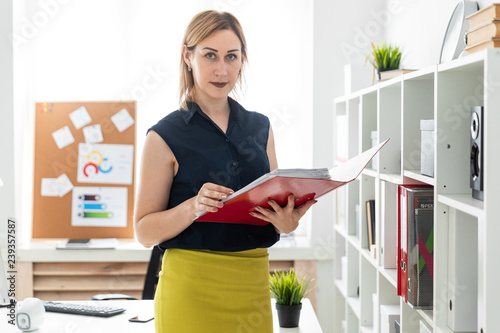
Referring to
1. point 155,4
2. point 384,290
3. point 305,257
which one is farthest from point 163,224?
point 155,4

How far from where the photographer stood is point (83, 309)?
2.13m

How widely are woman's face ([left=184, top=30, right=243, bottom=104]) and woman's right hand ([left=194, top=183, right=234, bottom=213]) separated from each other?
0.34 metres

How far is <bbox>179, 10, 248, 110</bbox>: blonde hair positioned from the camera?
1545 mm

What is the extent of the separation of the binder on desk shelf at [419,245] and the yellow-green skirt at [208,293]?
0.61 meters

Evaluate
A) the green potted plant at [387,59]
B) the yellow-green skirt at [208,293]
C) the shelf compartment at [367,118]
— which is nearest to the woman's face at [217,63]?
the yellow-green skirt at [208,293]

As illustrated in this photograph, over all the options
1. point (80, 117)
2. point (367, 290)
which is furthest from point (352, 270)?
point (80, 117)

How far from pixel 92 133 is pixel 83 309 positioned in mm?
1870

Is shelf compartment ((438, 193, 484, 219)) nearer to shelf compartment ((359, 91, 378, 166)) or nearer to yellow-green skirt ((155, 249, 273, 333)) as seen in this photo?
yellow-green skirt ((155, 249, 273, 333))

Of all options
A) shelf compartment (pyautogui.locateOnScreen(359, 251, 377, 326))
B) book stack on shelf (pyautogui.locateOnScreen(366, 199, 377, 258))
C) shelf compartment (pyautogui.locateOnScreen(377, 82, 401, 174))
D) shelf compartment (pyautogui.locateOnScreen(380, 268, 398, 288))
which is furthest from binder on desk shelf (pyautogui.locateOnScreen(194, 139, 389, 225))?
shelf compartment (pyautogui.locateOnScreen(359, 251, 377, 326))

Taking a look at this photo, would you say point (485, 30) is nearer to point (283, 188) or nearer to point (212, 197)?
point (283, 188)

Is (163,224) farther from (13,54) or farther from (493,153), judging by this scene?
(13,54)

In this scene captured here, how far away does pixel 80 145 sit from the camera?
3.79 meters

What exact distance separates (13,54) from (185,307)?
2.73 meters

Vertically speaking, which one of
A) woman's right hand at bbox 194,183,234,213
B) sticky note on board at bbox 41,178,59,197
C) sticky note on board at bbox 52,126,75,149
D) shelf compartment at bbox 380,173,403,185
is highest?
sticky note on board at bbox 52,126,75,149
